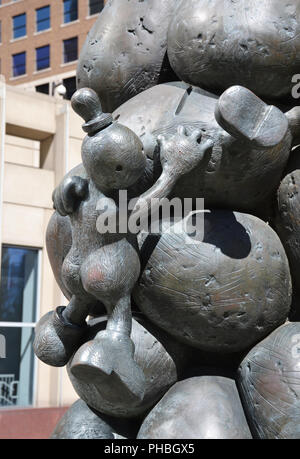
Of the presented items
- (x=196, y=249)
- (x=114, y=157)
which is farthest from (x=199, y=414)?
(x=114, y=157)

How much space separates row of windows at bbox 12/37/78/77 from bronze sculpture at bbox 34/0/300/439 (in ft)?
79.1

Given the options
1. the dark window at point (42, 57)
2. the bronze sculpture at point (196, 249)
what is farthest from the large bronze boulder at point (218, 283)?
Result: the dark window at point (42, 57)

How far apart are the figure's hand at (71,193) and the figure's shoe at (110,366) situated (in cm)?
42

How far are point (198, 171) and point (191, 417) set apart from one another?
0.76 metres

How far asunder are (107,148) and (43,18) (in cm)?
2675

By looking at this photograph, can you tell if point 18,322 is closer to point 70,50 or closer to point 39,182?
point 39,182

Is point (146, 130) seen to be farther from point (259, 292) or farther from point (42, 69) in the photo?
point (42, 69)

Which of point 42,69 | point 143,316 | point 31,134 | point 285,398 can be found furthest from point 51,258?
point 42,69

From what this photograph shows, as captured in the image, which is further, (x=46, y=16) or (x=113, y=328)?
(x=46, y=16)

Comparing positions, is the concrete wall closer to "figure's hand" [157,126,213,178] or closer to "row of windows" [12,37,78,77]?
"figure's hand" [157,126,213,178]

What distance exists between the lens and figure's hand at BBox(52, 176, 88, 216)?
2.06 metres

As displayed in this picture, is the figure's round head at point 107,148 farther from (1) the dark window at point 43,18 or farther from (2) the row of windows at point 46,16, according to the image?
(1) the dark window at point 43,18

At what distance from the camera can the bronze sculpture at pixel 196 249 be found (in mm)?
1975

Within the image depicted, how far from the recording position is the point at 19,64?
28.0m
